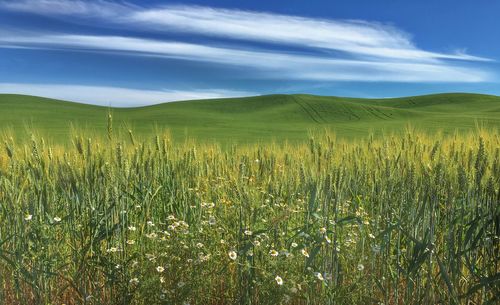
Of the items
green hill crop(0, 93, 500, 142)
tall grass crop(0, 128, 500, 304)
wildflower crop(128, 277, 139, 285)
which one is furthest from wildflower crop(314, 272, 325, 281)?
green hill crop(0, 93, 500, 142)

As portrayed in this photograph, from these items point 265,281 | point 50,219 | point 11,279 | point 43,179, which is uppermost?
point 43,179

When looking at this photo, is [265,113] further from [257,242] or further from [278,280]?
[278,280]

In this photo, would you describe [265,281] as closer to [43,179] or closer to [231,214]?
[231,214]

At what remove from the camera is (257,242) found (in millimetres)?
3289

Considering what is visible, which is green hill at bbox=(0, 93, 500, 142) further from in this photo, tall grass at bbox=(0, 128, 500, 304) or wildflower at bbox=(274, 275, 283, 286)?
wildflower at bbox=(274, 275, 283, 286)

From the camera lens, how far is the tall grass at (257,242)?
3154 mm

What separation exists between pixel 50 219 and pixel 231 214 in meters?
1.43

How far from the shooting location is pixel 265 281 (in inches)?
129

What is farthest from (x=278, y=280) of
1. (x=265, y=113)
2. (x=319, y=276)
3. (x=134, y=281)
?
(x=265, y=113)

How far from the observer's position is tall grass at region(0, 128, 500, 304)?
124 inches

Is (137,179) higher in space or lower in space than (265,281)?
higher

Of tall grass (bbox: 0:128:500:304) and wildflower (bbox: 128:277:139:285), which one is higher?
tall grass (bbox: 0:128:500:304)

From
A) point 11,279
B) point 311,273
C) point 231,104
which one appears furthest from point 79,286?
point 231,104

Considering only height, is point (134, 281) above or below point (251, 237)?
below
